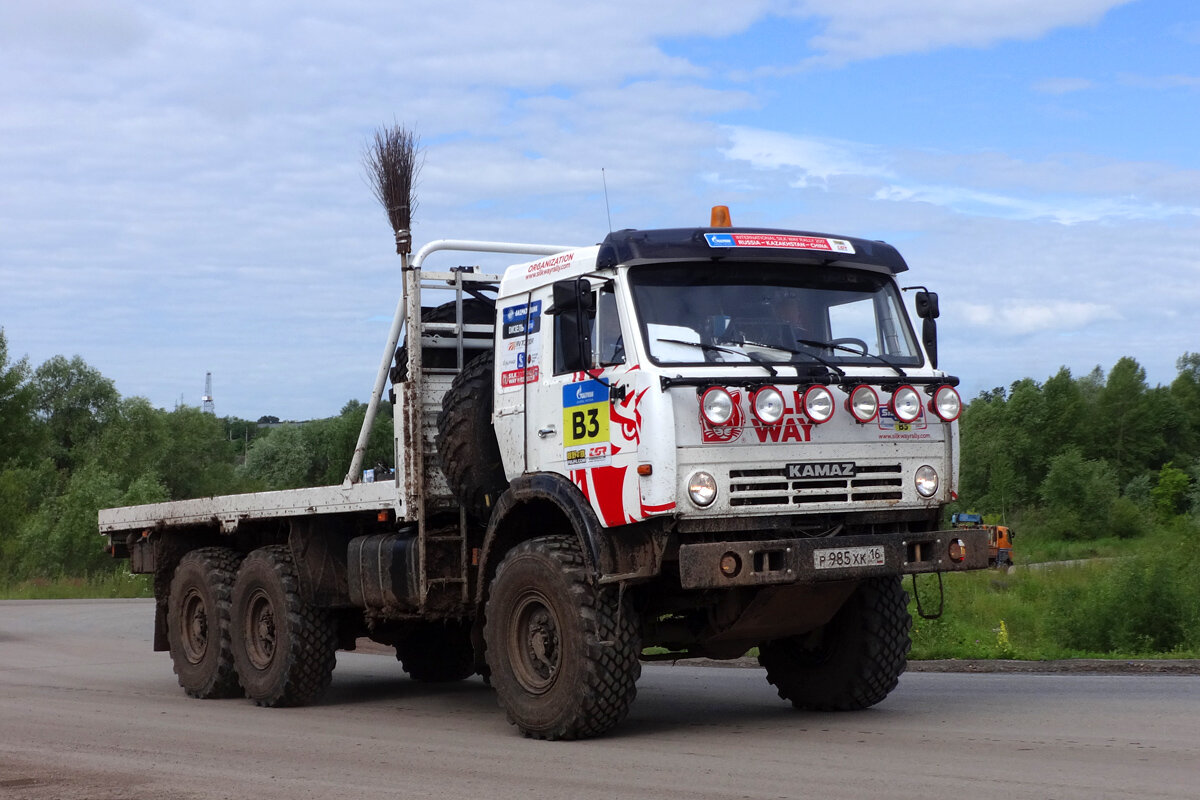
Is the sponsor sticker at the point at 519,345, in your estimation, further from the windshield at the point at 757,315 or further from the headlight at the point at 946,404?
the headlight at the point at 946,404

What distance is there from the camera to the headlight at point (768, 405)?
8.07m

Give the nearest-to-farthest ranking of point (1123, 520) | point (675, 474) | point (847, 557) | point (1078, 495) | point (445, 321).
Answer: point (675, 474) < point (847, 557) < point (445, 321) < point (1123, 520) < point (1078, 495)

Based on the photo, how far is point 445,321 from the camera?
1092 centimetres

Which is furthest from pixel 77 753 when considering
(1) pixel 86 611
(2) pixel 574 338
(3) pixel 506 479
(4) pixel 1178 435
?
(4) pixel 1178 435

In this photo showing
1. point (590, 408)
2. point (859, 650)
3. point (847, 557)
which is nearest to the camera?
point (847, 557)

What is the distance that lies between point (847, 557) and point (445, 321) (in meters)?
4.02

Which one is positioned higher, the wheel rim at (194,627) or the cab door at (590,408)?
the cab door at (590,408)

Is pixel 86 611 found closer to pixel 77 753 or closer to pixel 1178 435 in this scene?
pixel 77 753

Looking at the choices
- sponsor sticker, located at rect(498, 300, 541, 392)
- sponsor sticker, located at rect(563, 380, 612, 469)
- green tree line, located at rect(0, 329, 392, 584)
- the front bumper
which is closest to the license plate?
the front bumper

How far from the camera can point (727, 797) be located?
21.2ft

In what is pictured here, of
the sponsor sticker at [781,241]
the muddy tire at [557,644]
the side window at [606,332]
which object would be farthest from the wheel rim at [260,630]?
the sponsor sticker at [781,241]

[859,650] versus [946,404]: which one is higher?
[946,404]

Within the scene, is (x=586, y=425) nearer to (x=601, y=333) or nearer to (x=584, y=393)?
(x=584, y=393)

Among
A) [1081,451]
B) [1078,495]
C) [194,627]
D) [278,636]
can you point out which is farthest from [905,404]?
[1081,451]
